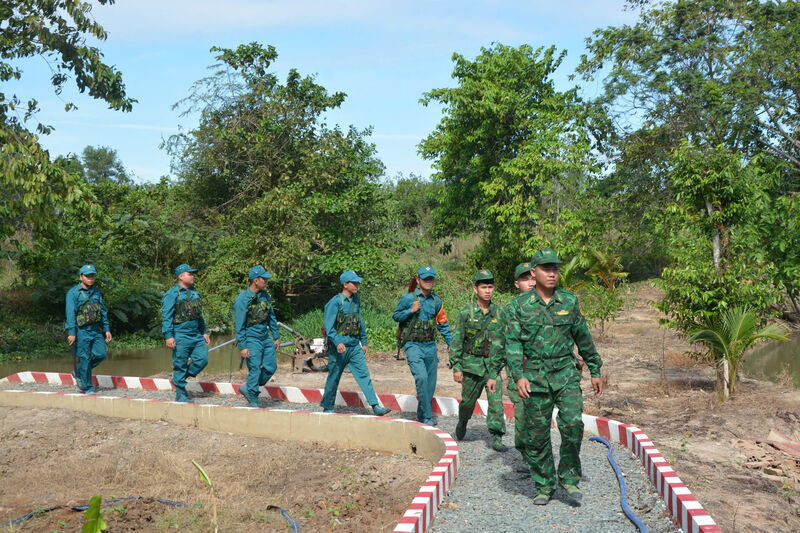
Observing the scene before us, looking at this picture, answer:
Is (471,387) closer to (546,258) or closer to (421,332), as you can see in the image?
(421,332)

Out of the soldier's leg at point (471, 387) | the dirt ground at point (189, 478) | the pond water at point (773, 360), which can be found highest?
the soldier's leg at point (471, 387)

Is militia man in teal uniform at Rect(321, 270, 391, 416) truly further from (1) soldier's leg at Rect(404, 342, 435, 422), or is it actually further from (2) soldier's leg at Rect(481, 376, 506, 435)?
(2) soldier's leg at Rect(481, 376, 506, 435)

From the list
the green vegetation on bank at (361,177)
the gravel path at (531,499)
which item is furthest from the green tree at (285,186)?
the gravel path at (531,499)

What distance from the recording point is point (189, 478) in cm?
707

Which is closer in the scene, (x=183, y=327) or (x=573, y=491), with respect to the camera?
(x=573, y=491)

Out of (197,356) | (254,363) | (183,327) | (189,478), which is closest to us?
(189,478)

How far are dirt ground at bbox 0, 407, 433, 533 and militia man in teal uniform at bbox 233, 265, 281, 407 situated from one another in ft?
4.08

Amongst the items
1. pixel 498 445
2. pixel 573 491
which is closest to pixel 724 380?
pixel 498 445

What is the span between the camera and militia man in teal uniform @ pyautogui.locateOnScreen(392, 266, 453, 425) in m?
8.30

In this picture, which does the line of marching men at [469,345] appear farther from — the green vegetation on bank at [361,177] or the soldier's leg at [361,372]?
the green vegetation on bank at [361,177]

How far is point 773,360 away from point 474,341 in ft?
43.9

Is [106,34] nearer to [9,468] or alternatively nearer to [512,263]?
[9,468]

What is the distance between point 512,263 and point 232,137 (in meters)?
13.7

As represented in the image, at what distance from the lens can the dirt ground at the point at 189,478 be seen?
5.82 metres
